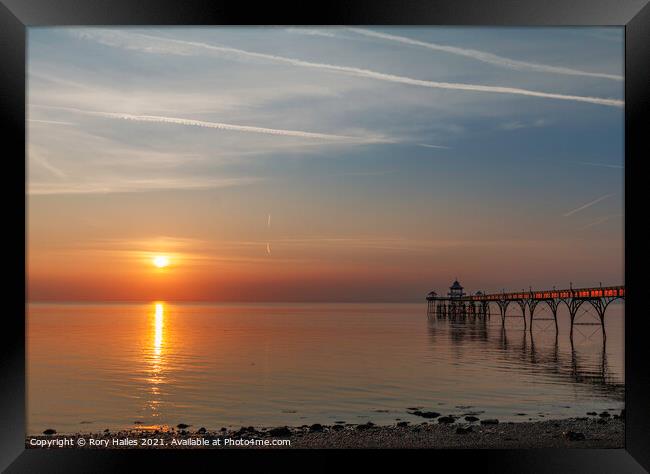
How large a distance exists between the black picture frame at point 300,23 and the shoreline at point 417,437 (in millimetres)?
4106

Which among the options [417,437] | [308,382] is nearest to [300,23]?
[417,437]

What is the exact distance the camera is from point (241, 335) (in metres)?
52.2

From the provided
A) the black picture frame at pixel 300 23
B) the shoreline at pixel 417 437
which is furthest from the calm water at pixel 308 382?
the black picture frame at pixel 300 23

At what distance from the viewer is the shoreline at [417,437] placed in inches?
468

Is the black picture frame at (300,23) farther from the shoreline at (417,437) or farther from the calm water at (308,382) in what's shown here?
the calm water at (308,382)

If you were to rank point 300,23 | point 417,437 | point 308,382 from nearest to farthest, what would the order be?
1. point 300,23
2. point 417,437
3. point 308,382

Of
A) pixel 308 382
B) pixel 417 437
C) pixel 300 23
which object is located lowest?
pixel 308 382

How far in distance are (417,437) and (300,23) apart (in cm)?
923

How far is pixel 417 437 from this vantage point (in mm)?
13367

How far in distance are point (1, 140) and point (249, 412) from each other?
560 inches

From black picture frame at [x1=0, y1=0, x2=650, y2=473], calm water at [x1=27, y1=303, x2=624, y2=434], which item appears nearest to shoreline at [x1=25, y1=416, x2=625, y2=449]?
calm water at [x1=27, y1=303, x2=624, y2=434]

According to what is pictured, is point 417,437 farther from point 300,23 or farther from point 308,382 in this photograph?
point 308,382

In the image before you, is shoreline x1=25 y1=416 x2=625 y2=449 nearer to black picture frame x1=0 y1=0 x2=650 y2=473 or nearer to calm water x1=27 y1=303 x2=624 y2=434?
calm water x1=27 y1=303 x2=624 y2=434

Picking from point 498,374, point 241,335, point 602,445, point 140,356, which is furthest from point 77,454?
point 241,335
